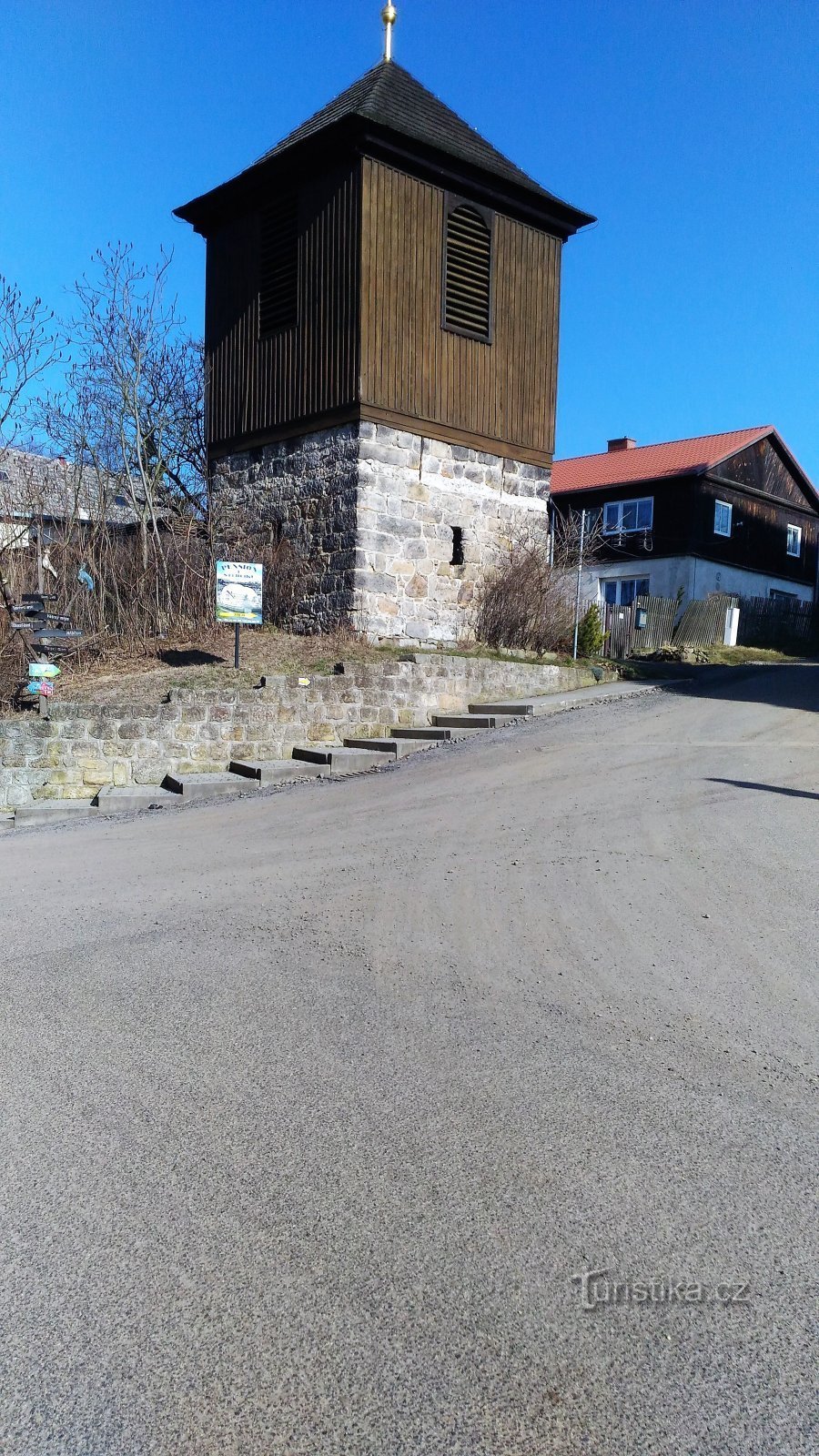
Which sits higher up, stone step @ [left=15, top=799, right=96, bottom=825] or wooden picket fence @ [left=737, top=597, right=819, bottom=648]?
wooden picket fence @ [left=737, top=597, right=819, bottom=648]

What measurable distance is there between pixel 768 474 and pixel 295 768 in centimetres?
3272

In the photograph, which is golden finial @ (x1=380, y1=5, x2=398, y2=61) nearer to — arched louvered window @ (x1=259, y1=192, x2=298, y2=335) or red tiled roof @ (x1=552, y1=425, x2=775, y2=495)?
arched louvered window @ (x1=259, y1=192, x2=298, y2=335)

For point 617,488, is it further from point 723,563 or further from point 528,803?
point 528,803

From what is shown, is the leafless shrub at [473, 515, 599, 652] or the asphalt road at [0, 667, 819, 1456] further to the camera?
the leafless shrub at [473, 515, 599, 652]

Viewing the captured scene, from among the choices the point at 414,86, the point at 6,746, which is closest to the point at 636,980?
the point at 6,746

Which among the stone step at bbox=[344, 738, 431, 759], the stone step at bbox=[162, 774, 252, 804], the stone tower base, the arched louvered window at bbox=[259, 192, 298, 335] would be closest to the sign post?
the stone step at bbox=[344, 738, 431, 759]

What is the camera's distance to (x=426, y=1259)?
3.00 meters

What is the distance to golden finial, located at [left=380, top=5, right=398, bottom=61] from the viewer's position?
64.7 feet

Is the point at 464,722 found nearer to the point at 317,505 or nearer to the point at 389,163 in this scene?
the point at 317,505

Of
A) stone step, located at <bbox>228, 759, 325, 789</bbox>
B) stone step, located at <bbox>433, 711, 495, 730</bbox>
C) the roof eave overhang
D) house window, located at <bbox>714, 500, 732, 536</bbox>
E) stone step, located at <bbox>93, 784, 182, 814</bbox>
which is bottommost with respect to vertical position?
stone step, located at <bbox>93, 784, 182, 814</bbox>

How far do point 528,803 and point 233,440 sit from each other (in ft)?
39.4

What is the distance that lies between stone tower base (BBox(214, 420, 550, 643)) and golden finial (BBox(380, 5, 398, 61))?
25.5 ft

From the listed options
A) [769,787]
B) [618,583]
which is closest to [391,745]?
[769,787]

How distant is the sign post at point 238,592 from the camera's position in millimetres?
14039
